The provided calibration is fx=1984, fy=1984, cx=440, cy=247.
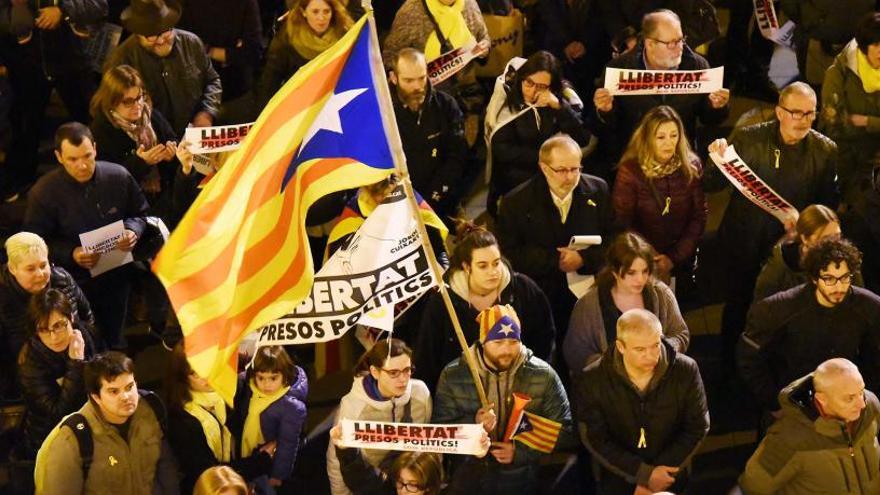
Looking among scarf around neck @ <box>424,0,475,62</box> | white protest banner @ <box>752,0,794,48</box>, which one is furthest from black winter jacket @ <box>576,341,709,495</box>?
white protest banner @ <box>752,0,794,48</box>

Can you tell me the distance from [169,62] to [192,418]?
3.22 m

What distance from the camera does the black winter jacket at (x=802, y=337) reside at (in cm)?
1043

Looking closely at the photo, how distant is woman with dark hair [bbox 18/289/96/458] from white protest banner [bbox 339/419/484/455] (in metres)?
1.65

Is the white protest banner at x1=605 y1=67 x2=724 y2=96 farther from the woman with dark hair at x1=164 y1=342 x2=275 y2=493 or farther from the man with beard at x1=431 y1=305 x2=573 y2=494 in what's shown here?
the woman with dark hair at x1=164 y1=342 x2=275 y2=493

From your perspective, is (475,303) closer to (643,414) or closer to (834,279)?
(643,414)

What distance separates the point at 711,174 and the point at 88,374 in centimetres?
393

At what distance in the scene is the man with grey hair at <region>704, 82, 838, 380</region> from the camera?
37.6ft

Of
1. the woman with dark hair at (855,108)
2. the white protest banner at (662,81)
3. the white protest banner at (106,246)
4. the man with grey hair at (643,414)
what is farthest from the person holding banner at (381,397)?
the woman with dark hair at (855,108)

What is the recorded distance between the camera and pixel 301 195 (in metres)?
8.73

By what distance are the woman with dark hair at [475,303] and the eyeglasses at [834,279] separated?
4.90ft

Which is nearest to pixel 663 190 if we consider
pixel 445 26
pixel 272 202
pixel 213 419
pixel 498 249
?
pixel 498 249

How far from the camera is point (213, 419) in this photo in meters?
10.1

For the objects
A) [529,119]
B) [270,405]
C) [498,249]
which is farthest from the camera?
[529,119]

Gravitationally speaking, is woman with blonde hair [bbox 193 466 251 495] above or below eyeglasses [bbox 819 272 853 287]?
below
